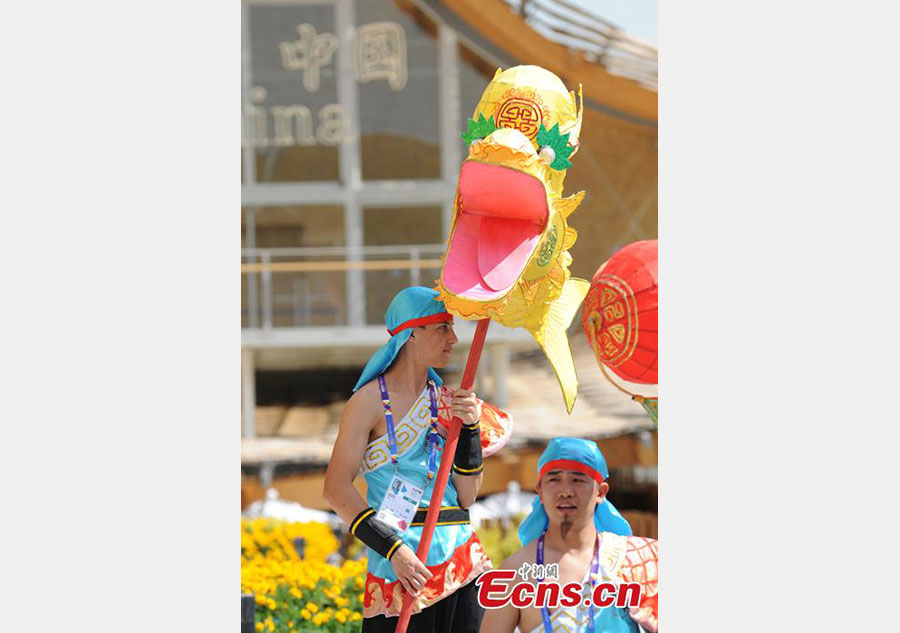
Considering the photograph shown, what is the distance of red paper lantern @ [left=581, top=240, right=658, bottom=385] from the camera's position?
492 centimetres

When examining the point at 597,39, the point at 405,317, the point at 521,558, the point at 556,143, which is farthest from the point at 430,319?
the point at 597,39

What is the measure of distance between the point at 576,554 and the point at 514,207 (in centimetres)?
124

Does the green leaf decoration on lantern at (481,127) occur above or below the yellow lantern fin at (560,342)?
above

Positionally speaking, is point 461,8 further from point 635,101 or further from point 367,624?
point 367,624

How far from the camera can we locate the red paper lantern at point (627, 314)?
4.92m

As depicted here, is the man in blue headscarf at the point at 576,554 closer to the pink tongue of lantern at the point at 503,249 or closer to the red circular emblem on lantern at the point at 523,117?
the pink tongue of lantern at the point at 503,249

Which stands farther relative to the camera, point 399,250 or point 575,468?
point 399,250

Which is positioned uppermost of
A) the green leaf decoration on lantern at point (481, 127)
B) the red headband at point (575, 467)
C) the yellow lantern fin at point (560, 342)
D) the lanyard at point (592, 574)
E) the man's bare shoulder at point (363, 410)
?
the green leaf decoration on lantern at point (481, 127)

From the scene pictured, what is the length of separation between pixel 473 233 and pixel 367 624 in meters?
1.42

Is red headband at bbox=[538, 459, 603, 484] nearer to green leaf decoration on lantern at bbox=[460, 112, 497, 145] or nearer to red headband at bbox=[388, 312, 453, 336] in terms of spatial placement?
red headband at bbox=[388, 312, 453, 336]

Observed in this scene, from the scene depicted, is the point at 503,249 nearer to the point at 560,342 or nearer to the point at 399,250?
the point at 560,342

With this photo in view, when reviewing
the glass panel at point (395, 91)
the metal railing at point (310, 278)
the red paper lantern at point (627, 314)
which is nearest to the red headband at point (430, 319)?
the red paper lantern at point (627, 314)

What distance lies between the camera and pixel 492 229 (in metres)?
4.35

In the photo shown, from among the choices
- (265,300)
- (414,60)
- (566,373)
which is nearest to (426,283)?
(265,300)
